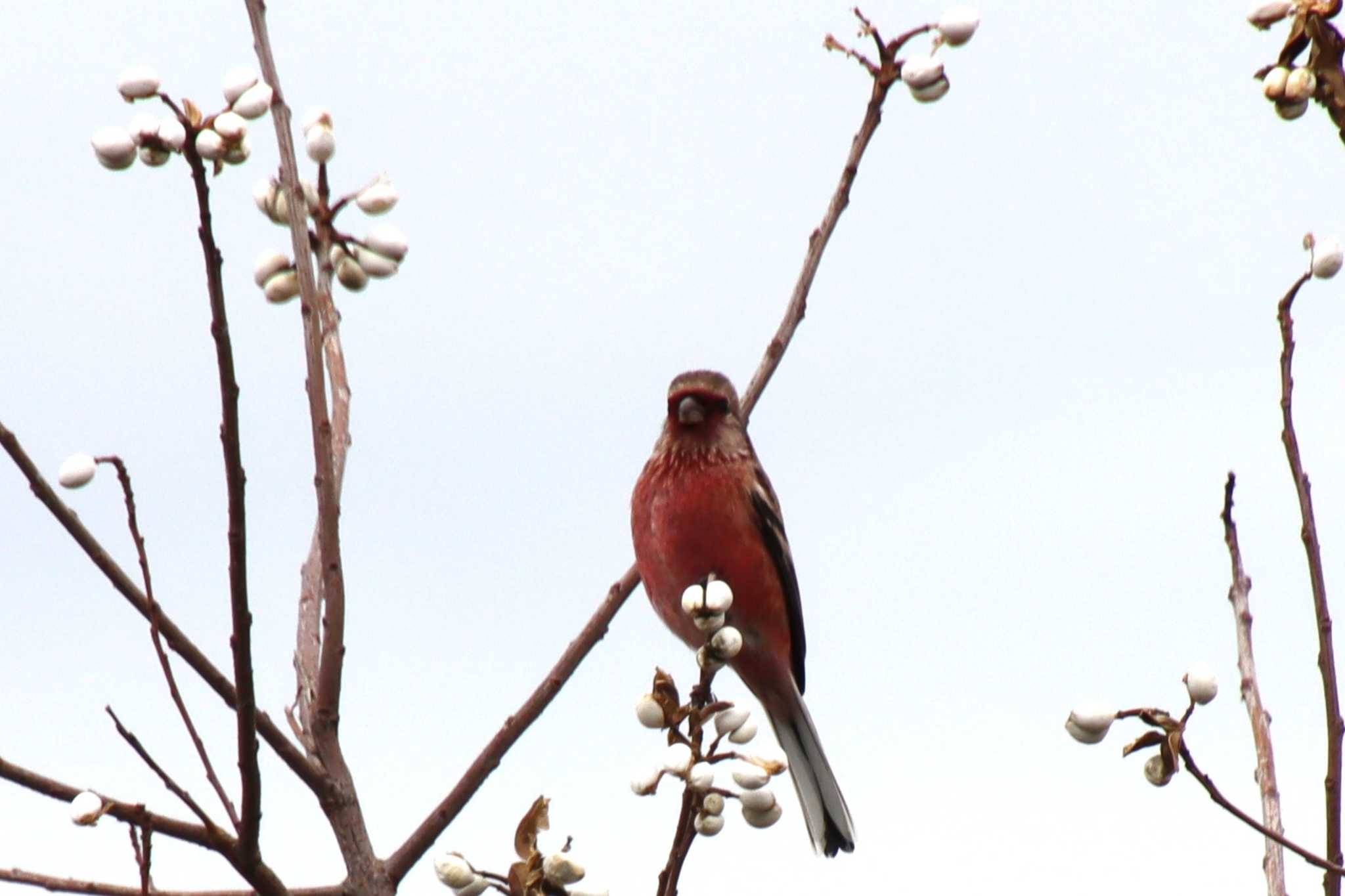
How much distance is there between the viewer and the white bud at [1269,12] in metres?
3.87

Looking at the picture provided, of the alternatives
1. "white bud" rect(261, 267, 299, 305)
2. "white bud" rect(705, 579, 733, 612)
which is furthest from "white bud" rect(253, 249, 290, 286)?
"white bud" rect(705, 579, 733, 612)

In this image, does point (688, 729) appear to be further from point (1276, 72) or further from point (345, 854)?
point (1276, 72)

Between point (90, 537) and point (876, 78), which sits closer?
point (90, 537)

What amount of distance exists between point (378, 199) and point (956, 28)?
69.8 inches

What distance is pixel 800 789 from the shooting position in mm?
7309

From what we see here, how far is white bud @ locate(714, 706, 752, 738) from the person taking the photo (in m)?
4.26

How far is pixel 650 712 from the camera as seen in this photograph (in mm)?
4230

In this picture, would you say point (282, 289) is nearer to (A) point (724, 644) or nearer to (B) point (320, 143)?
(B) point (320, 143)

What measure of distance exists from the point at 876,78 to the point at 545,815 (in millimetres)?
2430

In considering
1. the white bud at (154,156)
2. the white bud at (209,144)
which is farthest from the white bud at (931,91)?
the white bud at (154,156)

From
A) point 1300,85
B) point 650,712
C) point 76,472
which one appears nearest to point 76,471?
point 76,472

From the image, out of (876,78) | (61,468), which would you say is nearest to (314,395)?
(61,468)

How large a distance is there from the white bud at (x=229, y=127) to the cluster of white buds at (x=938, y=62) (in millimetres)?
2041

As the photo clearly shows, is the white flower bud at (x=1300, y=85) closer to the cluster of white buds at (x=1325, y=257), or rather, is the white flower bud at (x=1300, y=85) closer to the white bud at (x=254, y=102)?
the cluster of white buds at (x=1325, y=257)
